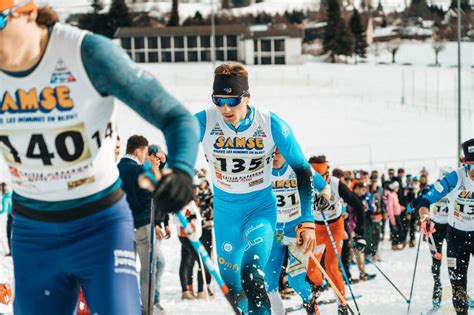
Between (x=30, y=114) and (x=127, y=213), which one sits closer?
(x=30, y=114)

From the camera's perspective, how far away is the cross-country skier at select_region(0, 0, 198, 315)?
135 inches

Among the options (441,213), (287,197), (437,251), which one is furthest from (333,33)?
(287,197)

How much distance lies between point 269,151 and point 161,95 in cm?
369

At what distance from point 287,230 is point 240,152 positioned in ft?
7.08

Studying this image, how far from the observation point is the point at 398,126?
55.0 m

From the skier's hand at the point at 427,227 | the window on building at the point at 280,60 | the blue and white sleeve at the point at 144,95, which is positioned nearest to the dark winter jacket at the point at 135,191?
the skier's hand at the point at 427,227

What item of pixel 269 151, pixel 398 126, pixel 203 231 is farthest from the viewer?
pixel 398 126

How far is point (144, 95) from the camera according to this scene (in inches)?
133

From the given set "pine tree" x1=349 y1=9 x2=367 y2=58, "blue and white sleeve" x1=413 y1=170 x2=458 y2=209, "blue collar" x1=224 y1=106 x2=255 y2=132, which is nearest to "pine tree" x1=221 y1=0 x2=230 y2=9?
"pine tree" x1=349 y1=9 x2=367 y2=58

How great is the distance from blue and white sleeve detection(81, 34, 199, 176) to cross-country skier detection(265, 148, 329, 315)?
513 centimetres

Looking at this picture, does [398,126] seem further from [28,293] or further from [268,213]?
Result: [28,293]

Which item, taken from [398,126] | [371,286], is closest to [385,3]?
[398,126]

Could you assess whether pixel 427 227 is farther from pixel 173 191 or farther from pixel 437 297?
pixel 173 191

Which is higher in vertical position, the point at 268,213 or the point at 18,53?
the point at 18,53
